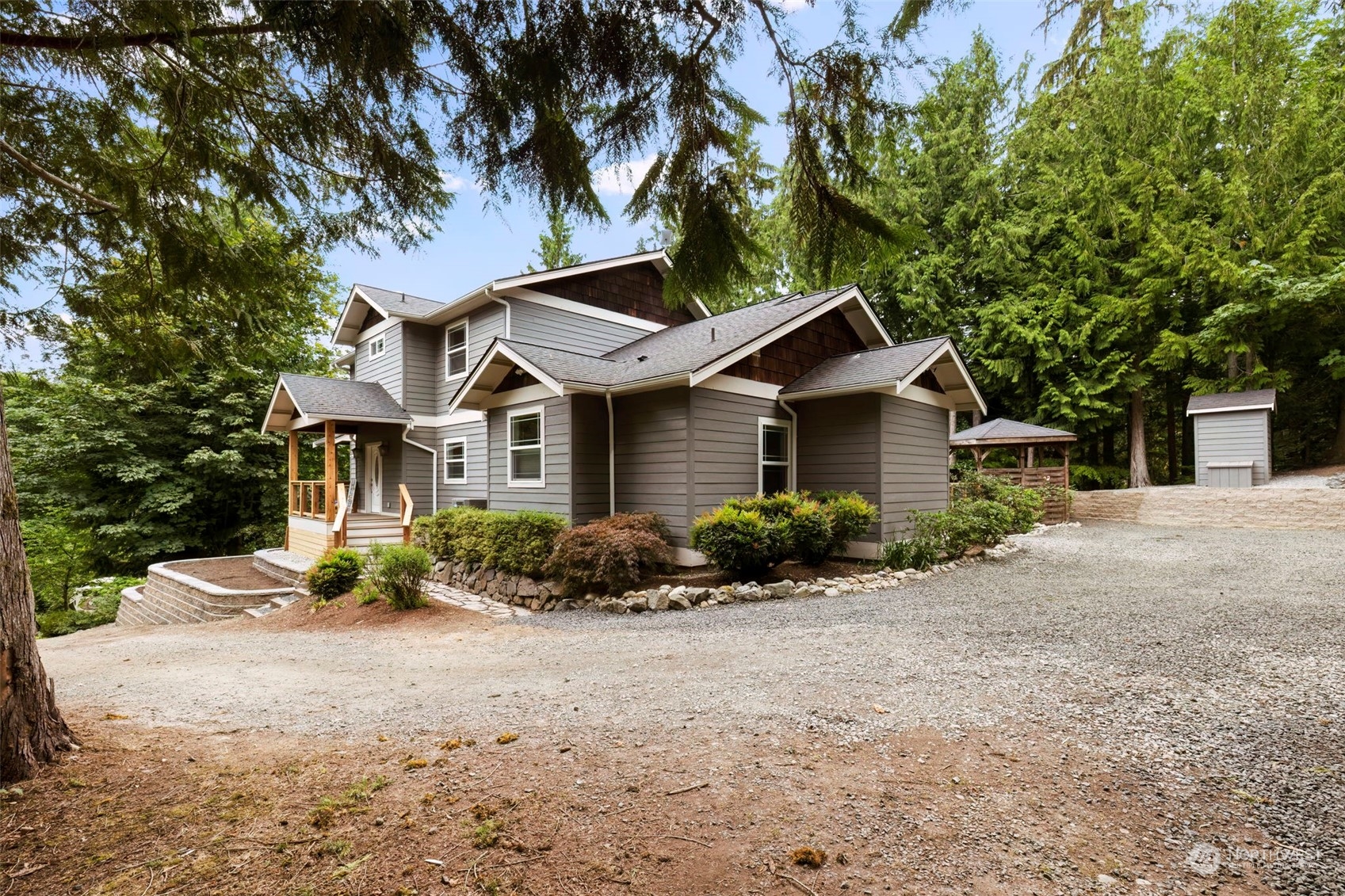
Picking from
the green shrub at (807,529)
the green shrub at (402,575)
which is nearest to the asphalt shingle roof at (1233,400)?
the green shrub at (807,529)

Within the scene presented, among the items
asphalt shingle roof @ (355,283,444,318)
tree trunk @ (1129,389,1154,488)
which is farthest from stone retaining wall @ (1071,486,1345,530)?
asphalt shingle roof @ (355,283,444,318)

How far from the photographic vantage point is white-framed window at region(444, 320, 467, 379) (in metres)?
14.3

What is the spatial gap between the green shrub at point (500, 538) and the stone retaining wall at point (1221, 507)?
638 inches

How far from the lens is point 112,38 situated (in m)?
3.01

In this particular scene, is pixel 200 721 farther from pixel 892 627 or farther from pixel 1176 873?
pixel 892 627

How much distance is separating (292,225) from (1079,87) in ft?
85.8

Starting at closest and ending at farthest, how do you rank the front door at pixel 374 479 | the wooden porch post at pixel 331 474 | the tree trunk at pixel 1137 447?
Answer: the wooden porch post at pixel 331 474 → the front door at pixel 374 479 → the tree trunk at pixel 1137 447

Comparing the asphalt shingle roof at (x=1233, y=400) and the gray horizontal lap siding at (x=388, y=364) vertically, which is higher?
the gray horizontal lap siding at (x=388, y=364)

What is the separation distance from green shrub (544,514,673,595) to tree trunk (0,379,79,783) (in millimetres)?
5384

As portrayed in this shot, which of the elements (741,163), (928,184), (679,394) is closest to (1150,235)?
(928,184)

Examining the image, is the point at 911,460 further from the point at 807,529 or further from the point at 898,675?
the point at 898,675

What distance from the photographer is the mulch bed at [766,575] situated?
846cm

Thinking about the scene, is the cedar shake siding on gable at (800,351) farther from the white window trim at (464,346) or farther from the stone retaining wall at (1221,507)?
the stone retaining wall at (1221,507)

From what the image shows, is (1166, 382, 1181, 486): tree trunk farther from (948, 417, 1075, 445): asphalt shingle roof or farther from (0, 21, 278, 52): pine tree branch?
(0, 21, 278, 52): pine tree branch
